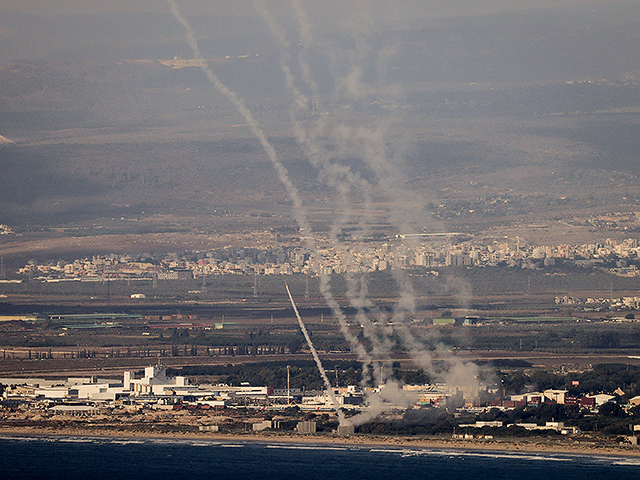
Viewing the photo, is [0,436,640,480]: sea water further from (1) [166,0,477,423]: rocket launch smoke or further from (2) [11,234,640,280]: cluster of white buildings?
(2) [11,234,640,280]: cluster of white buildings

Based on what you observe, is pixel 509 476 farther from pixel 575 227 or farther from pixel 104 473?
→ pixel 575 227

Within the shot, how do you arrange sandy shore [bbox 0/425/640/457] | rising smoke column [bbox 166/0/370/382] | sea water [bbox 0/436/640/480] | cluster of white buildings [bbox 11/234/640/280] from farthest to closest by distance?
1. cluster of white buildings [bbox 11/234/640/280]
2. rising smoke column [bbox 166/0/370/382]
3. sandy shore [bbox 0/425/640/457]
4. sea water [bbox 0/436/640/480]

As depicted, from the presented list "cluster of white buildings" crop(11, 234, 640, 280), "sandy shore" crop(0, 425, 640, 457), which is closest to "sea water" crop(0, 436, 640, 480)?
"sandy shore" crop(0, 425, 640, 457)

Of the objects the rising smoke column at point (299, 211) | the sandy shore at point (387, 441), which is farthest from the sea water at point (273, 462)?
the rising smoke column at point (299, 211)

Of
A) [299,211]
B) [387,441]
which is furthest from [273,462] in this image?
[299,211]

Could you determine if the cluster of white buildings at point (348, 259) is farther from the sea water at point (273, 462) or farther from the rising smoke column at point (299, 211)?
the sea water at point (273, 462)
